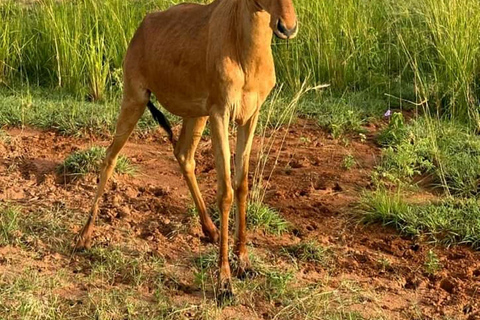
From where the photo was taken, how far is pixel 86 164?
6453 millimetres

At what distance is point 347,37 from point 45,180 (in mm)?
3740

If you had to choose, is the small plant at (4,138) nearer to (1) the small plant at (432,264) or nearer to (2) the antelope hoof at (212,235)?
(2) the antelope hoof at (212,235)

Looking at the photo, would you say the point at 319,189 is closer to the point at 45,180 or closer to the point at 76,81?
the point at 45,180

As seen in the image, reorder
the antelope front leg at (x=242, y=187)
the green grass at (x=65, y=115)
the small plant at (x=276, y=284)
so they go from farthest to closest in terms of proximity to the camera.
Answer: the green grass at (x=65, y=115)
the antelope front leg at (x=242, y=187)
the small plant at (x=276, y=284)

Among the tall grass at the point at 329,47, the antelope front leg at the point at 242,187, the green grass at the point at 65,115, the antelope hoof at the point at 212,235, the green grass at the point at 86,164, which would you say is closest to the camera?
A: the antelope front leg at the point at 242,187

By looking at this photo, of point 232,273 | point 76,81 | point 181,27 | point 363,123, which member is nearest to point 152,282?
point 232,273

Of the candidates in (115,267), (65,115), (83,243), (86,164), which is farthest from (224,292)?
(65,115)

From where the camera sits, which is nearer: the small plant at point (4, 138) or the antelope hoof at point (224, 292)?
the antelope hoof at point (224, 292)

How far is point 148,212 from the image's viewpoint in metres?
5.89

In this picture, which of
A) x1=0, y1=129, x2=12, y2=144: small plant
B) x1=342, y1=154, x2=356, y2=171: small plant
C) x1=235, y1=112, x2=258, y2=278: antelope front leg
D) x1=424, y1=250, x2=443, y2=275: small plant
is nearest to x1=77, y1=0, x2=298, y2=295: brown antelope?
x1=235, y1=112, x2=258, y2=278: antelope front leg

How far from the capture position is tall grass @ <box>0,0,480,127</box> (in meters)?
7.95

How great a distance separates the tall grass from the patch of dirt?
1.18 m

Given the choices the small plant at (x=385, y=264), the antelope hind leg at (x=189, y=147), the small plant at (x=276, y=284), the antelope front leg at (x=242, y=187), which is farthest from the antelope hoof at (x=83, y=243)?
the small plant at (x=385, y=264)

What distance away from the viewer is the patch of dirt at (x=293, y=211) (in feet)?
16.0
